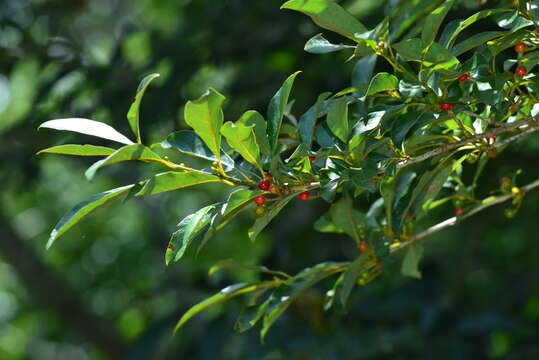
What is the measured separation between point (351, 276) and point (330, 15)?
0.42 metres

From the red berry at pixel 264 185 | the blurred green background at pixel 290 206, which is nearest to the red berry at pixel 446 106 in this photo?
the red berry at pixel 264 185

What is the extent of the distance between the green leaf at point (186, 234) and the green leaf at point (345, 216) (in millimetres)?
352

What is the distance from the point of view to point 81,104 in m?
2.28

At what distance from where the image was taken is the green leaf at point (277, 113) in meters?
0.81

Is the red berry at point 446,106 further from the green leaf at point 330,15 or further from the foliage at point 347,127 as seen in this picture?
the green leaf at point 330,15

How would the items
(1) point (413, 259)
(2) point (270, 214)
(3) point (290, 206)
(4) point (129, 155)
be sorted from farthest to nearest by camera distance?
(3) point (290, 206), (1) point (413, 259), (2) point (270, 214), (4) point (129, 155)

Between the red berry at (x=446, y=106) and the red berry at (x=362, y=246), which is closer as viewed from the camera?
the red berry at (x=446, y=106)

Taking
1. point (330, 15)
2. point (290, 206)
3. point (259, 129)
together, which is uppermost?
point (330, 15)

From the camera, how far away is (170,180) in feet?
2.58

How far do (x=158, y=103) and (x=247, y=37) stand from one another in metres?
0.36

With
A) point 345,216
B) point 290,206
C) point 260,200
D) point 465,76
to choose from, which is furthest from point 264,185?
point 290,206

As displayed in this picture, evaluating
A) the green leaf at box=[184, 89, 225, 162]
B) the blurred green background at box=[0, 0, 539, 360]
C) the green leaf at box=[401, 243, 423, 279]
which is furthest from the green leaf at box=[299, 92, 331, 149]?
the blurred green background at box=[0, 0, 539, 360]

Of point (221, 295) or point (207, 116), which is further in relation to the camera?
point (221, 295)

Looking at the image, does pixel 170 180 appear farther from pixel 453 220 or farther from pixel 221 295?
pixel 453 220
